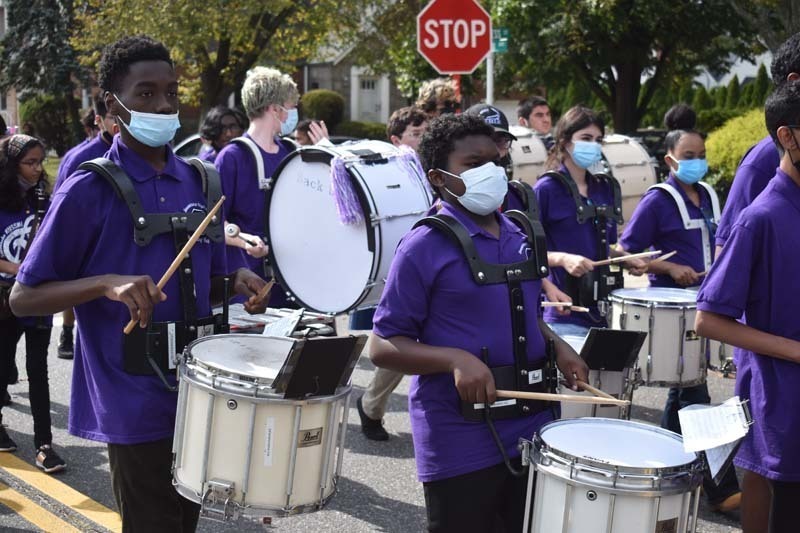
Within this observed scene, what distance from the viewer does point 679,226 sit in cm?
609

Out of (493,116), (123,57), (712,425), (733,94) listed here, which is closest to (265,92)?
(493,116)

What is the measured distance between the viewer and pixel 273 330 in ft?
13.3

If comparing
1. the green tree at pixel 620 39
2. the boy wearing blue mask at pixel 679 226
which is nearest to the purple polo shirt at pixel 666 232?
the boy wearing blue mask at pixel 679 226

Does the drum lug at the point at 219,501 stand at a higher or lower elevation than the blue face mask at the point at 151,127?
lower

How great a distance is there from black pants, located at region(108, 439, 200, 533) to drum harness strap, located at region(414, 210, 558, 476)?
1.03 m

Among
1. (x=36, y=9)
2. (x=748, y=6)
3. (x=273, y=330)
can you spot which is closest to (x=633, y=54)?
(x=748, y=6)

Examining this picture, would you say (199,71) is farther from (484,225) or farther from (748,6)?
(484,225)

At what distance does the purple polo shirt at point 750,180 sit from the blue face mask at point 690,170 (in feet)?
4.78

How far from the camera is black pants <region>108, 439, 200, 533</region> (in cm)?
357

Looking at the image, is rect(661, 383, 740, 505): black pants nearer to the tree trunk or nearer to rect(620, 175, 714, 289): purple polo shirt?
rect(620, 175, 714, 289): purple polo shirt

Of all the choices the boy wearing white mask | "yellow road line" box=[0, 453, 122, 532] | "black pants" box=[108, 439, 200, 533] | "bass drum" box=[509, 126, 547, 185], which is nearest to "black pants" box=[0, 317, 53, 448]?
"yellow road line" box=[0, 453, 122, 532]

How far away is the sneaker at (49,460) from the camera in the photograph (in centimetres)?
608

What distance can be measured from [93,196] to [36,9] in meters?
28.8

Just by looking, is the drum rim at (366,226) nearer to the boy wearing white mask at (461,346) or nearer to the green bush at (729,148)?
the boy wearing white mask at (461,346)
